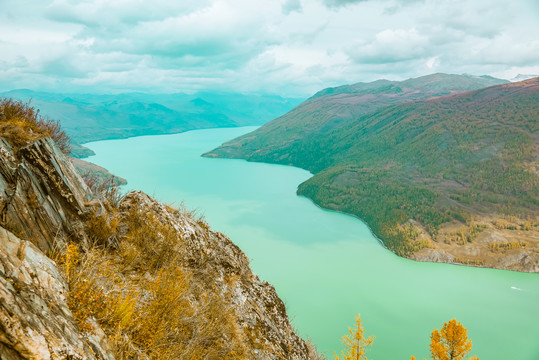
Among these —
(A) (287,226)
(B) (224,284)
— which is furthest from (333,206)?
(B) (224,284)

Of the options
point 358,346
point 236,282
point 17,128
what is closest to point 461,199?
point 358,346

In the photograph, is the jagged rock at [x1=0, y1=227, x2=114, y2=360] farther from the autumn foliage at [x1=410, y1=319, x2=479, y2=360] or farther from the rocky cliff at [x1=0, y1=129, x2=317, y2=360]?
the autumn foliage at [x1=410, y1=319, x2=479, y2=360]

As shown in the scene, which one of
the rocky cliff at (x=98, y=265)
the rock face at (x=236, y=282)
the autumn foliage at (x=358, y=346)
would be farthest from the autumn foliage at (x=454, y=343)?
the rocky cliff at (x=98, y=265)

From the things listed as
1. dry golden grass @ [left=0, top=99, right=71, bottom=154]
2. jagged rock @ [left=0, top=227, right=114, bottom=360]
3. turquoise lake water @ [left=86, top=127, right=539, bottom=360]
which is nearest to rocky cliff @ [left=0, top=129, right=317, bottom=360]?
jagged rock @ [left=0, top=227, right=114, bottom=360]

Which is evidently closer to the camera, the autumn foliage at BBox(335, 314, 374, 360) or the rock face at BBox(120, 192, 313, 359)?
the rock face at BBox(120, 192, 313, 359)

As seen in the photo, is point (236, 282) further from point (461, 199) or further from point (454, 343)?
point (461, 199)
